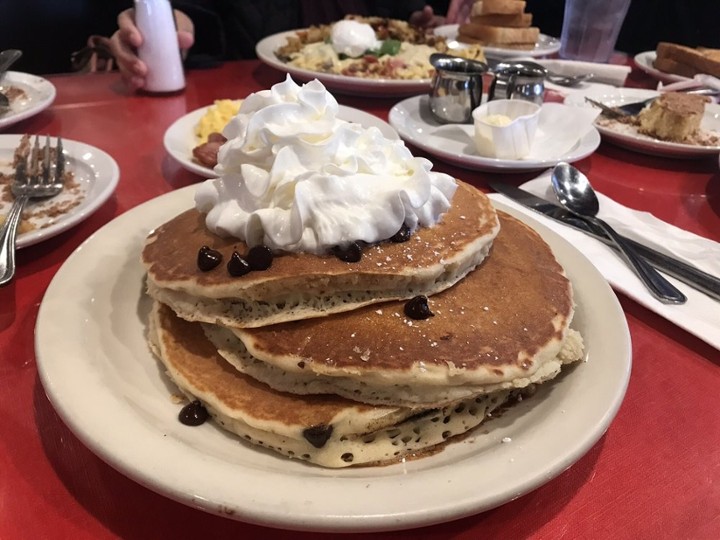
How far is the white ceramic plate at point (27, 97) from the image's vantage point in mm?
2252

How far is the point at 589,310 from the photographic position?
1198 mm

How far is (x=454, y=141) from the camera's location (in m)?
2.40

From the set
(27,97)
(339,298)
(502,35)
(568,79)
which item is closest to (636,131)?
(568,79)

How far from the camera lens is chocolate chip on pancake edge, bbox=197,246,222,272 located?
109 cm

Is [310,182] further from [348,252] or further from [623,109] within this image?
[623,109]

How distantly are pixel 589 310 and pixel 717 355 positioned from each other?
1.22ft

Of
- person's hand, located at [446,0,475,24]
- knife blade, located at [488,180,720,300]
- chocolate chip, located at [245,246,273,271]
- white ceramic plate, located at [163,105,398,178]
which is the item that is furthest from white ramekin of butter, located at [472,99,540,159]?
person's hand, located at [446,0,475,24]

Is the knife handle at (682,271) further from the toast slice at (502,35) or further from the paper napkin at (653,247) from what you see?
the toast slice at (502,35)

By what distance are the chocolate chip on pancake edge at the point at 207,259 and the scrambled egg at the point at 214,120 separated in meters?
1.22

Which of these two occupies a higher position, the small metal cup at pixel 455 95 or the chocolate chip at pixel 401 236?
the chocolate chip at pixel 401 236

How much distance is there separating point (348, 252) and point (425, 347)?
25 centimetres

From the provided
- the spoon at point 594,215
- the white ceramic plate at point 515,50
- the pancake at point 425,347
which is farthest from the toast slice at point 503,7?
the pancake at point 425,347

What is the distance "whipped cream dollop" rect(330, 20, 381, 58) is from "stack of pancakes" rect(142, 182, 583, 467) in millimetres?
2357

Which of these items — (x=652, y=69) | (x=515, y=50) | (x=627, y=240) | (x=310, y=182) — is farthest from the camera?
(x=515, y=50)
